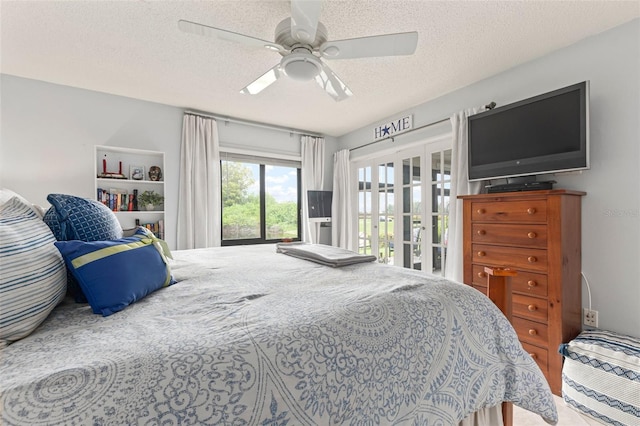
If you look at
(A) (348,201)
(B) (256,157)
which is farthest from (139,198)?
(A) (348,201)

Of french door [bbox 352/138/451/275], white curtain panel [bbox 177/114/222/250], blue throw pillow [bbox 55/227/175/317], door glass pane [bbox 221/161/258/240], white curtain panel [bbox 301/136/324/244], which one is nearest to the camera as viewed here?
blue throw pillow [bbox 55/227/175/317]

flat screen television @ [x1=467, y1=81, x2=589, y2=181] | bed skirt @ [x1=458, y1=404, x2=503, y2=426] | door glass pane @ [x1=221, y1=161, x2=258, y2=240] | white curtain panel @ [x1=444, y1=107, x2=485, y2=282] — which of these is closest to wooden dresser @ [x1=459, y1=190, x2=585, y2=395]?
flat screen television @ [x1=467, y1=81, x2=589, y2=181]

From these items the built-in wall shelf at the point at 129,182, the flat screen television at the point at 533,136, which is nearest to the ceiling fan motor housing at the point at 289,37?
the flat screen television at the point at 533,136

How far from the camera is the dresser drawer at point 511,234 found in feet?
6.37

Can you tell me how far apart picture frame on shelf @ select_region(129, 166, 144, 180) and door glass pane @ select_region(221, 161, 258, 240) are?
0.96 metres

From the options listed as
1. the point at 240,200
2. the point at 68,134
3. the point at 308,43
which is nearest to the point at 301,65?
the point at 308,43

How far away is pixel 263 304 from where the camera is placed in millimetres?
977

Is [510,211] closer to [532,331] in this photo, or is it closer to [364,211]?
[532,331]

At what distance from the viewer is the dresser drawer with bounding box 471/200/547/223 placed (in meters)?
1.93

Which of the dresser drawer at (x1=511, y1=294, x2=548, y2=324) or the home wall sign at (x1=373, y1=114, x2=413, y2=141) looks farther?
the home wall sign at (x1=373, y1=114, x2=413, y2=141)

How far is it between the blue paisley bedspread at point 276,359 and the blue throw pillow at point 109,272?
0.04 metres

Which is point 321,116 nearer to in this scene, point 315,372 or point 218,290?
point 218,290

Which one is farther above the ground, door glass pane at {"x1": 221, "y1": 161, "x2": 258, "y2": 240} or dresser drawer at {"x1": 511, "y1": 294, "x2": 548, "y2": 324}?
door glass pane at {"x1": 221, "y1": 161, "x2": 258, "y2": 240}

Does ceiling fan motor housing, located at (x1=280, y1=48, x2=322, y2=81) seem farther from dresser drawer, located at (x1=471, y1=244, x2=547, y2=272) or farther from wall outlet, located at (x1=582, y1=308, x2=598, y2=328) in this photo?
wall outlet, located at (x1=582, y1=308, x2=598, y2=328)
